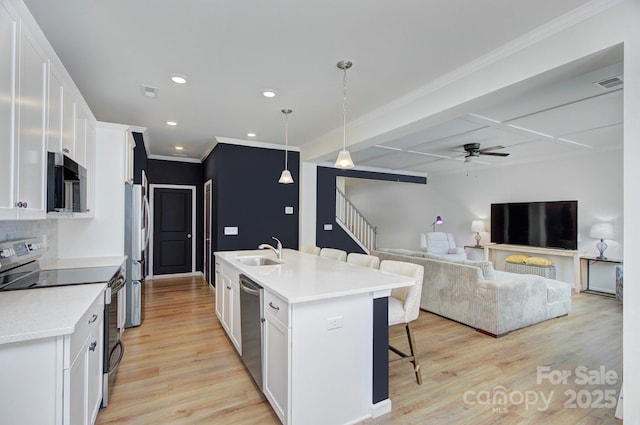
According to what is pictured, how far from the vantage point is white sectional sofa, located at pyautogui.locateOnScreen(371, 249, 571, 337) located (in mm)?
3580

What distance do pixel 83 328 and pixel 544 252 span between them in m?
7.37

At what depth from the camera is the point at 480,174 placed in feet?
24.8

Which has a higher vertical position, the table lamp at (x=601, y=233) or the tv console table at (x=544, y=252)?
the table lamp at (x=601, y=233)

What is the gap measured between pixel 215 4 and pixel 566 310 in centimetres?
551

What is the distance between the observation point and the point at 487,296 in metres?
3.60

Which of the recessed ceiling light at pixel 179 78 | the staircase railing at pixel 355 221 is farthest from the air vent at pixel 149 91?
the staircase railing at pixel 355 221

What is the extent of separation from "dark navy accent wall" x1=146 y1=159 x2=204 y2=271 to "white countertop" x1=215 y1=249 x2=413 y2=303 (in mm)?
4429

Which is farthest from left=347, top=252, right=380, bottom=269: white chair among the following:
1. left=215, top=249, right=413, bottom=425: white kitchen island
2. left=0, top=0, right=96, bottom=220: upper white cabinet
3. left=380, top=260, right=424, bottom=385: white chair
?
left=0, top=0, right=96, bottom=220: upper white cabinet

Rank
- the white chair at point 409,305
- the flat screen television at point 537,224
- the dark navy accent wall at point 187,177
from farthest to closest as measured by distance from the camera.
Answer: the dark navy accent wall at point 187,177 → the flat screen television at point 537,224 → the white chair at point 409,305

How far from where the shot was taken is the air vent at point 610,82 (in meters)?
2.76

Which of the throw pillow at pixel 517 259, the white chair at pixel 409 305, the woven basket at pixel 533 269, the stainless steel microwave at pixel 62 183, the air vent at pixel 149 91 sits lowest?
the woven basket at pixel 533 269

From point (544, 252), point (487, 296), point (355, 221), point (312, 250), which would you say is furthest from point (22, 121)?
point (544, 252)

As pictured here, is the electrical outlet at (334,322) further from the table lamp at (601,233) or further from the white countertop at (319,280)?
the table lamp at (601,233)

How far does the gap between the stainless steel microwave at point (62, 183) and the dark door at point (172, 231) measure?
4428 mm
